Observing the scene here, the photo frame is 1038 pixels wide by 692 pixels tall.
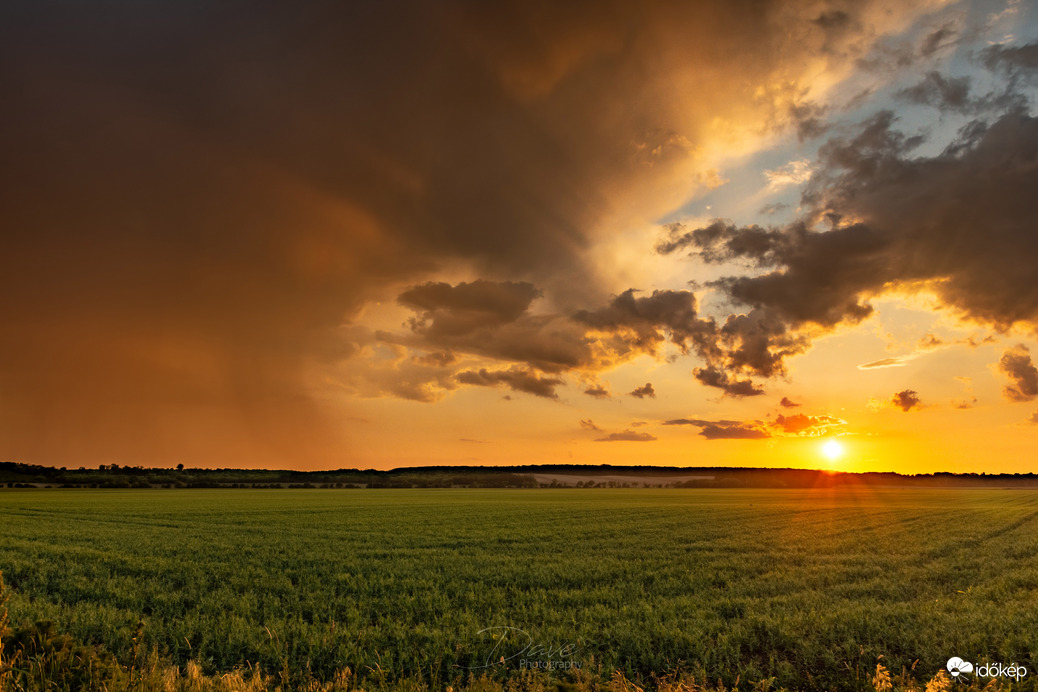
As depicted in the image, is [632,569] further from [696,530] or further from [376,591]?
[696,530]

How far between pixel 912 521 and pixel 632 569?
32.5 metres

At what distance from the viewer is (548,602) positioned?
51.1 ft

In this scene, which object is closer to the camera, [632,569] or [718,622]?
[718,622]

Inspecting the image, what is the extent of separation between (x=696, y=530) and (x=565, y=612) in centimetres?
2258

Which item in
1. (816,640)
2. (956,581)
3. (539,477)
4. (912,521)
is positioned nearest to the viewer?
(816,640)

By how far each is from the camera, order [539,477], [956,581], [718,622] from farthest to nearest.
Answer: [539,477] → [956,581] → [718,622]

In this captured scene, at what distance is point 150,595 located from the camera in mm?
16891

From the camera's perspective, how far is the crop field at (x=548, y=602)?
11.2m

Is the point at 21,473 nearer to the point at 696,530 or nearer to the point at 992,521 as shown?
the point at 696,530

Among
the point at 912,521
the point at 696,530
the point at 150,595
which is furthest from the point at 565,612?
the point at 912,521

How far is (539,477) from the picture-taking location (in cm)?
18338

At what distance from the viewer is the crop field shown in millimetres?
11195

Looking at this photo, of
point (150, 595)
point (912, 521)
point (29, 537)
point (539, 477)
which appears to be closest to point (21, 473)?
point (539, 477)

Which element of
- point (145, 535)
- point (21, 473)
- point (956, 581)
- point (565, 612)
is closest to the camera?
point (565, 612)
